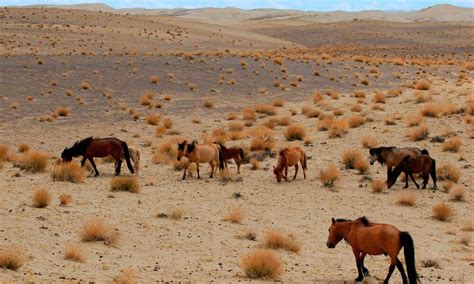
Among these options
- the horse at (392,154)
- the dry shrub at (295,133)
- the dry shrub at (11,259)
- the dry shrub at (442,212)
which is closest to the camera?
the dry shrub at (11,259)

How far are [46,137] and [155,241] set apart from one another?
16.1m

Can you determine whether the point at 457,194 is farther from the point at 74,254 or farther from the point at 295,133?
the point at 74,254

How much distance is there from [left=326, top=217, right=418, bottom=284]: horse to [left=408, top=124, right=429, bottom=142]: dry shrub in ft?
47.7

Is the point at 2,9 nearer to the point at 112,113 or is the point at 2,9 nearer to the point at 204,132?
the point at 112,113

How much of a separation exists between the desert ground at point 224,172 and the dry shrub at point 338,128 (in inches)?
6.1

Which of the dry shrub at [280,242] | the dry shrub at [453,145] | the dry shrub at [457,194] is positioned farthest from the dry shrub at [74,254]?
the dry shrub at [453,145]

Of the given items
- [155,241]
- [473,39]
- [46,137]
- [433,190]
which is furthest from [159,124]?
[473,39]

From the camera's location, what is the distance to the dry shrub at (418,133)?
78.4 ft

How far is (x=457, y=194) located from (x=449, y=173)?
85.4 inches

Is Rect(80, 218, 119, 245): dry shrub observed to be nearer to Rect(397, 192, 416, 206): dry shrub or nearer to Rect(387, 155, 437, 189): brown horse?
Rect(397, 192, 416, 206): dry shrub

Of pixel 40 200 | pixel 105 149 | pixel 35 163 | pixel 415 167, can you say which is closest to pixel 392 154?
pixel 415 167

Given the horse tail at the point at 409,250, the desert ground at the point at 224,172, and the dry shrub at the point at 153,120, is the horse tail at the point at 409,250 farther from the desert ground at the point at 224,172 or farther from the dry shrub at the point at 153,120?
the dry shrub at the point at 153,120

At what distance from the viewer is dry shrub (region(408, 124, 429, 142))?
23906 mm

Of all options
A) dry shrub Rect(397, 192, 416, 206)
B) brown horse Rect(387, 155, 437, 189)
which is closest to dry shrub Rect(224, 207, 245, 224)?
dry shrub Rect(397, 192, 416, 206)
